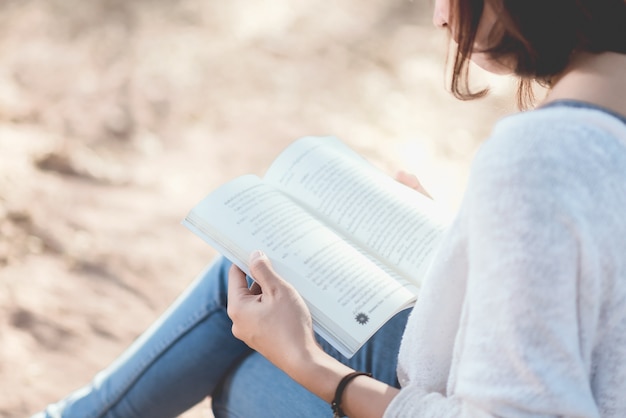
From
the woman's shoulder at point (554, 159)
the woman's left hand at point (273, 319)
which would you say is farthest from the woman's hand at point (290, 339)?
the woman's shoulder at point (554, 159)

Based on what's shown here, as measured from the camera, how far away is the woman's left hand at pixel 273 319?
0.79 meters

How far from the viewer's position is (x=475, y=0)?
73cm

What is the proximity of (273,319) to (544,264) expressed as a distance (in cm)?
31

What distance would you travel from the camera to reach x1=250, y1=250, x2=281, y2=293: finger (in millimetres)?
842

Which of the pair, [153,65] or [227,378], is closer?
[227,378]

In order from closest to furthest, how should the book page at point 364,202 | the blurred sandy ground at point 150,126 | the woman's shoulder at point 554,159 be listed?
1. the woman's shoulder at point 554,159
2. the book page at point 364,202
3. the blurred sandy ground at point 150,126

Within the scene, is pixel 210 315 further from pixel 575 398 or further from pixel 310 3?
pixel 310 3

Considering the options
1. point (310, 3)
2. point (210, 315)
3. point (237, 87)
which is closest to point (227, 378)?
point (210, 315)

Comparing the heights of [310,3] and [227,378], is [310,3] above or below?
below

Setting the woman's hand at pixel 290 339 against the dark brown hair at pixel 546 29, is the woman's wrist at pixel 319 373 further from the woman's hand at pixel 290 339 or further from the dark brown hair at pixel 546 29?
the dark brown hair at pixel 546 29

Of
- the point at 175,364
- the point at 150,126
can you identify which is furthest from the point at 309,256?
the point at 150,126

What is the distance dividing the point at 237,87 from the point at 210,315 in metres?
1.57

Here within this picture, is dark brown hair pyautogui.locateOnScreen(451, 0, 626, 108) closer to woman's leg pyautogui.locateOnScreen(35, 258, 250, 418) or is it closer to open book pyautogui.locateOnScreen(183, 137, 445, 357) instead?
open book pyautogui.locateOnScreen(183, 137, 445, 357)

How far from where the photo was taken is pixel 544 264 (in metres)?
0.59
